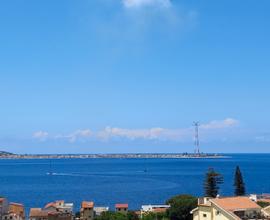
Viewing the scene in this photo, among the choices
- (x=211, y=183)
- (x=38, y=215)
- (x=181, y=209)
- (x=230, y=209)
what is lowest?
(x=38, y=215)

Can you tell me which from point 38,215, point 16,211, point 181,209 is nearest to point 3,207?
point 16,211

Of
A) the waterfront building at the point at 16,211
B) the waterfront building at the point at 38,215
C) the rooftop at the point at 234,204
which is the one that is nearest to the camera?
the rooftop at the point at 234,204

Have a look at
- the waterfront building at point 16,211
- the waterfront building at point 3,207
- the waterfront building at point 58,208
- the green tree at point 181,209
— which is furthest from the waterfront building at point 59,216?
the green tree at point 181,209

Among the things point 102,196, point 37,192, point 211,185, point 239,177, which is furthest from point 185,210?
point 37,192

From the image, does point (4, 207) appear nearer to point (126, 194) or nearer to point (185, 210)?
point (185, 210)

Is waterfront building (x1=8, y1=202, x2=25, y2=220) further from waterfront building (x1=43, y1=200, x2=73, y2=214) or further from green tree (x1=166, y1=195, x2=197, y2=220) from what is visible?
green tree (x1=166, y1=195, x2=197, y2=220)

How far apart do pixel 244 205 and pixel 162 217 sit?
86.2 ft

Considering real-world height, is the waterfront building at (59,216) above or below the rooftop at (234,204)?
below

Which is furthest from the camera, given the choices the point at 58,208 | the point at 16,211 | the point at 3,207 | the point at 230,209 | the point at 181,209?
the point at 16,211

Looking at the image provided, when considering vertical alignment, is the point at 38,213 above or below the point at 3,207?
below

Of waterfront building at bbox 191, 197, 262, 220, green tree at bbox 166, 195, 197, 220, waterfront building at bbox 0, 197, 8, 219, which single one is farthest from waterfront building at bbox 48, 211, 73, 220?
waterfront building at bbox 191, 197, 262, 220

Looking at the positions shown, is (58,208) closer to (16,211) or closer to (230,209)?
(16,211)

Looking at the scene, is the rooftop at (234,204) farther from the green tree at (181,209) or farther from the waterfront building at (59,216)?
the waterfront building at (59,216)

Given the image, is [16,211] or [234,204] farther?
[16,211]
